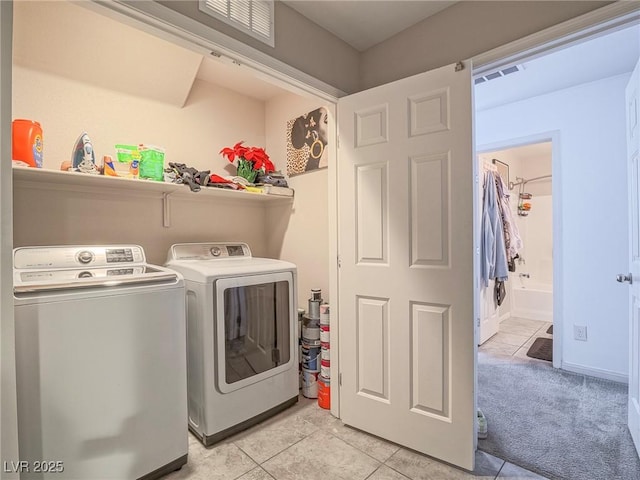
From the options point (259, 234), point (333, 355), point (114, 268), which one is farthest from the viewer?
point (259, 234)

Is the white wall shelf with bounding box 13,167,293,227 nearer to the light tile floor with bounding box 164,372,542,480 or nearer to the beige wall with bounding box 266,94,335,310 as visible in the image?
the beige wall with bounding box 266,94,335,310

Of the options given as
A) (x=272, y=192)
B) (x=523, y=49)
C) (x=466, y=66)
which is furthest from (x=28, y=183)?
(x=523, y=49)

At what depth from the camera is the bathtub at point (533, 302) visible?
442 cm

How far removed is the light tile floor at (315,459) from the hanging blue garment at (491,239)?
2168mm

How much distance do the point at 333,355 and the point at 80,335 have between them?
138 cm

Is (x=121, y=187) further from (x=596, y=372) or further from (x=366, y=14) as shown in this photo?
(x=596, y=372)

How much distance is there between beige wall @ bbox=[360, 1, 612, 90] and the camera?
141 cm

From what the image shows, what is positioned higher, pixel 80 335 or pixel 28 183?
pixel 28 183

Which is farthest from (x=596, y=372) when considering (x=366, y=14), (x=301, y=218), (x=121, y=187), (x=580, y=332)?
(x=121, y=187)

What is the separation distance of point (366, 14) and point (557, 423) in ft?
9.03

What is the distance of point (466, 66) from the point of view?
1.54 meters

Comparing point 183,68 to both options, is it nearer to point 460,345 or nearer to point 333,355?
point 333,355

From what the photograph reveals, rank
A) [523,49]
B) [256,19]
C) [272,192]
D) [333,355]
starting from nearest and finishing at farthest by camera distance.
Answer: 1. [523,49]
2. [256,19]
3. [333,355]
4. [272,192]

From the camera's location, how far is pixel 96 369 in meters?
1.33
